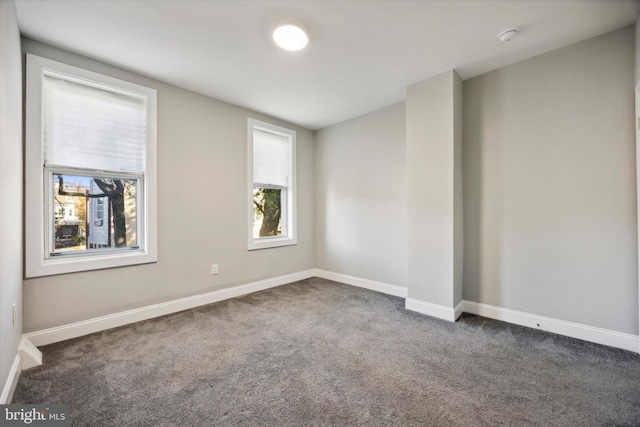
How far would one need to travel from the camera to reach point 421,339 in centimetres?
240

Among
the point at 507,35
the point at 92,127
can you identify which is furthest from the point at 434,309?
the point at 92,127

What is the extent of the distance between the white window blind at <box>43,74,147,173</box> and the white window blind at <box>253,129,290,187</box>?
149 cm

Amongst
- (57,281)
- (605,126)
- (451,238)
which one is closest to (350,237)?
(451,238)

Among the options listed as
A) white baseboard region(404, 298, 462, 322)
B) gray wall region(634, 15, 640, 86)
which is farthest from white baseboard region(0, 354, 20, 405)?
gray wall region(634, 15, 640, 86)

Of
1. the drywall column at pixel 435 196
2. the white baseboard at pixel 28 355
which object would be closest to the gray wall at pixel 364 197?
the drywall column at pixel 435 196

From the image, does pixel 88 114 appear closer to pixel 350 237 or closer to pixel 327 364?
pixel 327 364

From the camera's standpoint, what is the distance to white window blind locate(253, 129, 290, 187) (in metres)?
4.06

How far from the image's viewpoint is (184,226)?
10.5 feet

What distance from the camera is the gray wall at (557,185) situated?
2217 mm

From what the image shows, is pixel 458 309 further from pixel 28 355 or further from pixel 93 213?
pixel 93 213

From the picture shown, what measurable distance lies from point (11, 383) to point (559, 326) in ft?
13.7

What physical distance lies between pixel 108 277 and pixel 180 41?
2292mm

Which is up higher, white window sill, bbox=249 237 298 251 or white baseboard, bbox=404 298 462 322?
white window sill, bbox=249 237 298 251

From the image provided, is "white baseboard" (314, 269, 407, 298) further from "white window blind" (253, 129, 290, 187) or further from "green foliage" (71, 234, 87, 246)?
"green foliage" (71, 234, 87, 246)
